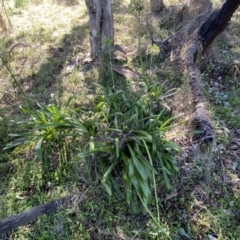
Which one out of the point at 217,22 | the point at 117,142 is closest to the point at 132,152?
the point at 117,142

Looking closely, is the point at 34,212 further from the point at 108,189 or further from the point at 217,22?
the point at 217,22

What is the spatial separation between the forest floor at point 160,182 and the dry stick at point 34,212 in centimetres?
6

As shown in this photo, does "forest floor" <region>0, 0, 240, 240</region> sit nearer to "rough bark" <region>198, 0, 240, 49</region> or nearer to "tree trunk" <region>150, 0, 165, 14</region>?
"rough bark" <region>198, 0, 240, 49</region>

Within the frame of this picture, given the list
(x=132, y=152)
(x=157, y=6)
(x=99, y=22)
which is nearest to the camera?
(x=132, y=152)

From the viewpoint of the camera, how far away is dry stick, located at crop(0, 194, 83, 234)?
1897mm

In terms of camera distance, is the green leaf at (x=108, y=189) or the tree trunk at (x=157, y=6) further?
the tree trunk at (x=157, y=6)

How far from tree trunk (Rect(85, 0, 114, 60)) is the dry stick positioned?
2.03 meters

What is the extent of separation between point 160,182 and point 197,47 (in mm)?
1981

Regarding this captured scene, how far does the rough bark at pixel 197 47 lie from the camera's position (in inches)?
97.5

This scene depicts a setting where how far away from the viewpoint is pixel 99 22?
139 inches

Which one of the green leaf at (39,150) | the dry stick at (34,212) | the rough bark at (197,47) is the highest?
Answer: the rough bark at (197,47)

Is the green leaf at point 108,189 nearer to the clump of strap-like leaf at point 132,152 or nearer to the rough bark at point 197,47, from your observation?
the clump of strap-like leaf at point 132,152

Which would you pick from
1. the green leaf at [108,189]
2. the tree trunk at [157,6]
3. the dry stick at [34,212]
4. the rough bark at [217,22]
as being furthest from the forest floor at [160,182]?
the tree trunk at [157,6]

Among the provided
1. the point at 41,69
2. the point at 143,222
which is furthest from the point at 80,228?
the point at 41,69
